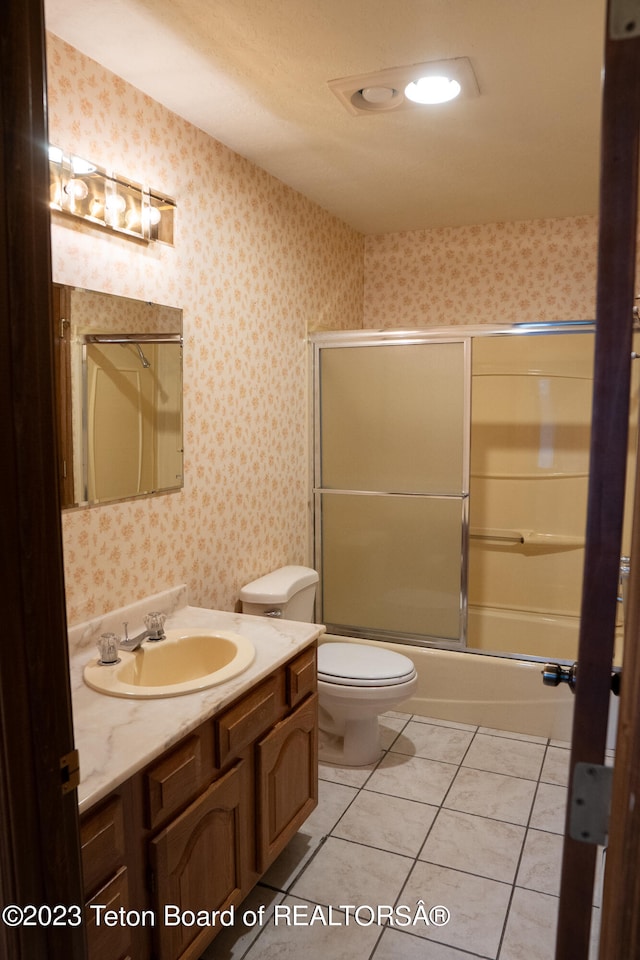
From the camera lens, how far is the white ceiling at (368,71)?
69.7 inches

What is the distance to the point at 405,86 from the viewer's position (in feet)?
7.13

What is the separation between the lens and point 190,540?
2.59 metres

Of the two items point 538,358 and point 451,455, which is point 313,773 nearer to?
point 451,455

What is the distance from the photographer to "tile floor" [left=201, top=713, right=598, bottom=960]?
192cm

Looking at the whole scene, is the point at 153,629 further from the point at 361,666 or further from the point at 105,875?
the point at 361,666

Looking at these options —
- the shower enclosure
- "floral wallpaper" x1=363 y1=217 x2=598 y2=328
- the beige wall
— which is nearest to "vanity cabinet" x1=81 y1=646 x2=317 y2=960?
the beige wall

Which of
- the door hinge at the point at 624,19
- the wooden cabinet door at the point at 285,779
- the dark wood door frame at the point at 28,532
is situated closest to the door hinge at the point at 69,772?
the dark wood door frame at the point at 28,532

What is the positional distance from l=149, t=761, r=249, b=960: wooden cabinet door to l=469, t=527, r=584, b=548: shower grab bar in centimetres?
254

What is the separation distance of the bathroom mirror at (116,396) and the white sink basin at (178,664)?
0.49m

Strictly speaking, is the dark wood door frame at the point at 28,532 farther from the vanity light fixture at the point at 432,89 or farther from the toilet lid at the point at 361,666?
the toilet lid at the point at 361,666

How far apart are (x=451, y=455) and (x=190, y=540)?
4.70ft

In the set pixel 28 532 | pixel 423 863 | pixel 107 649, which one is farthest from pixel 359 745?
pixel 28 532

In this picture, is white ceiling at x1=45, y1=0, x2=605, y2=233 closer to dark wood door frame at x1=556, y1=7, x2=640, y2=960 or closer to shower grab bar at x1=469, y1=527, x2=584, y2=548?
dark wood door frame at x1=556, y1=7, x2=640, y2=960

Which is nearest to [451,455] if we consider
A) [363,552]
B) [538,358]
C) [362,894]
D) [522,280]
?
[363,552]
